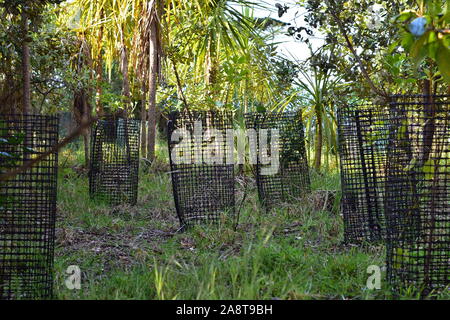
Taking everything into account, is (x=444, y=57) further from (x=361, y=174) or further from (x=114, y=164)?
(x=114, y=164)

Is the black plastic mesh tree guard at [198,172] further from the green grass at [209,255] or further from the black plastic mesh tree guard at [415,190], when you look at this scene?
the black plastic mesh tree guard at [415,190]

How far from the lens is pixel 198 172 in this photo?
4363 millimetres

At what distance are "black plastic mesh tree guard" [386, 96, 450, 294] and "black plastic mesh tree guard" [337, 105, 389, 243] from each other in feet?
2.90

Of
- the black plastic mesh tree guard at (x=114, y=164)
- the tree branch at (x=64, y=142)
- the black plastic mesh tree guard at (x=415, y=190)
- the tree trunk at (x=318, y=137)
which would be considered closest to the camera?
the tree branch at (x=64, y=142)

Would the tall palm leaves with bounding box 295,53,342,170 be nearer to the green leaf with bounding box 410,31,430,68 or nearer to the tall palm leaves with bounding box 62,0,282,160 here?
the tall palm leaves with bounding box 62,0,282,160

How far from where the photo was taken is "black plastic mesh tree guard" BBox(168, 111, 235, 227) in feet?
14.1

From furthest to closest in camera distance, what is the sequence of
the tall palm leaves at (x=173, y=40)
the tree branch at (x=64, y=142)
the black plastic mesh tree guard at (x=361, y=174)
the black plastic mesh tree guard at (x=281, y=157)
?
the tall palm leaves at (x=173, y=40)
the black plastic mesh tree guard at (x=281, y=157)
the black plastic mesh tree guard at (x=361, y=174)
the tree branch at (x=64, y=142)

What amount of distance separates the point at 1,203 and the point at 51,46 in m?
3.98

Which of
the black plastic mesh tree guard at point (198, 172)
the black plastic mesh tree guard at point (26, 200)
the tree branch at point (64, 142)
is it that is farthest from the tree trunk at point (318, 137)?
the tree branch at point (64, 142)

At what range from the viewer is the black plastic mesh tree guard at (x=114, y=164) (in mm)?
5551

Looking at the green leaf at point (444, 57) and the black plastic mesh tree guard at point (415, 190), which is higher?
the green leaf at point (444, 57)

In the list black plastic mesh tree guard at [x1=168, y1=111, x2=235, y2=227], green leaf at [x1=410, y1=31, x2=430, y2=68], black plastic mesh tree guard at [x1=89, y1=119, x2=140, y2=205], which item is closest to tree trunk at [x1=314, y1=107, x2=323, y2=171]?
black plastic mesh tree guard at [x1=89, y1=119, x2=140, y2=205]

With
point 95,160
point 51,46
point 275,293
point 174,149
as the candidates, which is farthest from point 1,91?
point 275,293

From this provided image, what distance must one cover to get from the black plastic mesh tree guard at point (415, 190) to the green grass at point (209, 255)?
0.54 feet
